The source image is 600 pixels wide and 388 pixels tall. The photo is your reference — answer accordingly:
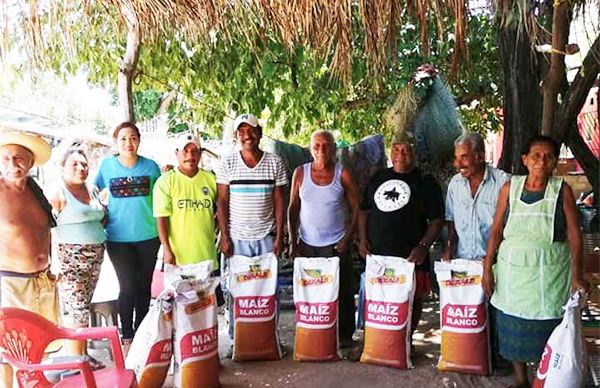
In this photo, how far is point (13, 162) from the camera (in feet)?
10.2

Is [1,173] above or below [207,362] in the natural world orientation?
above

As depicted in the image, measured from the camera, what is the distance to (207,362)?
331cm

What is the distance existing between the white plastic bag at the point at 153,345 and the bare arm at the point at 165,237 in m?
0.46

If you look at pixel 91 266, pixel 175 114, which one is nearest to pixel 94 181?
pixel 91 266

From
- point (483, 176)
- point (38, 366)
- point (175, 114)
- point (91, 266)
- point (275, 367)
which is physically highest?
point (175, 114)

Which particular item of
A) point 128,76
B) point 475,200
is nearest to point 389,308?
point 475,200

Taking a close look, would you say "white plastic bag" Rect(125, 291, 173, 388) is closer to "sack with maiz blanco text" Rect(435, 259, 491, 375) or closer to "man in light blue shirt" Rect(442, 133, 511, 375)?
"sack with maiz blanco text" Rect(435, 259, 491, 375)

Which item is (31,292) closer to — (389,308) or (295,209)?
(295,209)

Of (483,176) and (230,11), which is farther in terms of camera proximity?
(483,176)

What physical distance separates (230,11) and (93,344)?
252 cm

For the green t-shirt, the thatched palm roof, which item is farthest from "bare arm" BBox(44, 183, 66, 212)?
the thatched palm roof

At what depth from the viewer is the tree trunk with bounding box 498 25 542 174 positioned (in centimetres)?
429

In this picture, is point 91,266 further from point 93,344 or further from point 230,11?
point 230,11

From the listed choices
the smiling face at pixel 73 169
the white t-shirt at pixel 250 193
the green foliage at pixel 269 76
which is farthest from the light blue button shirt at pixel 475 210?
the smiling face at pixel 73 169
